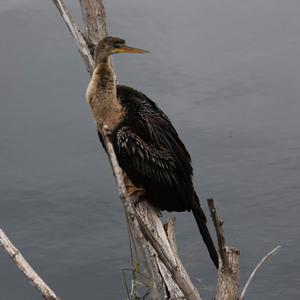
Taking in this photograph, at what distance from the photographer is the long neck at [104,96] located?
386cm

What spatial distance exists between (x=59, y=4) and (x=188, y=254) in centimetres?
252

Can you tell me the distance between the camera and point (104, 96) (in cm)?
385

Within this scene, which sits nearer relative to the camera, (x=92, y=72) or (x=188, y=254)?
(x=92, y=72)

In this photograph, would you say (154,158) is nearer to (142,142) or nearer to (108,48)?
(142,142)

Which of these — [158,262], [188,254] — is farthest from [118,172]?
[188,254]

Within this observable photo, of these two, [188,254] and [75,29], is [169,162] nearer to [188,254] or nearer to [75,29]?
[75,29]

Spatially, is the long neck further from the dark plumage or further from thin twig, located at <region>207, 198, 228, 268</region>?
thin twig, located at <region>207, 198, 228, 268</region>

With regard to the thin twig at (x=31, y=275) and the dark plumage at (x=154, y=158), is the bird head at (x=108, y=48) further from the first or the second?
the thin twig at (x=31, y=275)

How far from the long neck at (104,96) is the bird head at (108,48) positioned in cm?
3

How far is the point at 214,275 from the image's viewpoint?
230 inches

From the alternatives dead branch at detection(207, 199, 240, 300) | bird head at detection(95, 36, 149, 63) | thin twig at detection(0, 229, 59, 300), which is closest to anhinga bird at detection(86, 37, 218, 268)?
bird head at detection(95, 36, 149, 63)

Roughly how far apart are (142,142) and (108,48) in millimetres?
470

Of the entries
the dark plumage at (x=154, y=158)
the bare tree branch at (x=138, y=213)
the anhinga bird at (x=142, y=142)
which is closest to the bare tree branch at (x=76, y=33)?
the bare tree branch at (x=138, y=213)

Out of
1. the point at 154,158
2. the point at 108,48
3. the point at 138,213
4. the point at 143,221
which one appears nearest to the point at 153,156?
the point at 154,158
